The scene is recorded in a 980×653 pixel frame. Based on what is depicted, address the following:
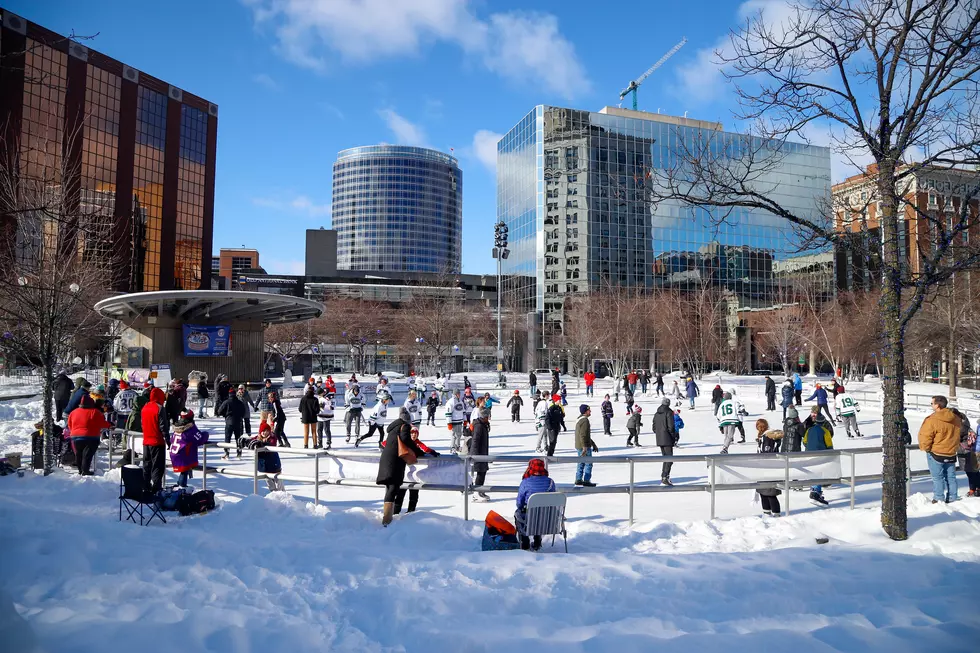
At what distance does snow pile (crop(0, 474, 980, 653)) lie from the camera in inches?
170

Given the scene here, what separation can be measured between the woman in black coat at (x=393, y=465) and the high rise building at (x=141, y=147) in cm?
5940

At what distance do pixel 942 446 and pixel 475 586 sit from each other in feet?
24.2

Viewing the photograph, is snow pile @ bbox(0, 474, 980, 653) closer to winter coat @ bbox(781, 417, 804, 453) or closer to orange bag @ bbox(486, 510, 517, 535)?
orange bag @ bbox(486, 510, 517, 535)

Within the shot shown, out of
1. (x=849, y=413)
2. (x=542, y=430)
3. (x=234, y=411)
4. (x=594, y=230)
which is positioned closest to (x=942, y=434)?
(x=542, y=430)

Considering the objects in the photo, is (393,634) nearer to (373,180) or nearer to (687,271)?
(687,271)

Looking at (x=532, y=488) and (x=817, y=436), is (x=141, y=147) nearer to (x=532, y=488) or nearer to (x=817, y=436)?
(x=532, y=488)

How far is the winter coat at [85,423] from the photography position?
1040 centimetres

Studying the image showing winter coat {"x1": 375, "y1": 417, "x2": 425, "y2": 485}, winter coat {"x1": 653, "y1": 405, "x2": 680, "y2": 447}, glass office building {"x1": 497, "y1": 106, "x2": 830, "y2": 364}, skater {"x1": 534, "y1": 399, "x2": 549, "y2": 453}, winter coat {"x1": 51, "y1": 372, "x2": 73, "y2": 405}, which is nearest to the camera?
winter coat {"x1": 375, "y1": 417, "x2": 425, "y2": 485}

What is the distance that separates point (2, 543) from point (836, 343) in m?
54.5

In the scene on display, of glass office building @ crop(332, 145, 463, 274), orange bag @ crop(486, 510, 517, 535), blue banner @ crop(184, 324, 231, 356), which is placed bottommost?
orange bag @ crop(486, 510, 517, 535)

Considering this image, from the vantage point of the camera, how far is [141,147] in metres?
68.8

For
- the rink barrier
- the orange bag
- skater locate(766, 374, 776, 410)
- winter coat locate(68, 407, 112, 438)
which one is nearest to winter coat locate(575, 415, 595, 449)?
the rink barrier

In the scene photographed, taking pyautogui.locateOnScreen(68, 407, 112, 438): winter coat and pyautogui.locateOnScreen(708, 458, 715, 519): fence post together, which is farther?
pyautogui.locateOnScreen(68, 407, 112, 438): winter coat

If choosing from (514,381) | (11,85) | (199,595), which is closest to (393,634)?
(199,595)
